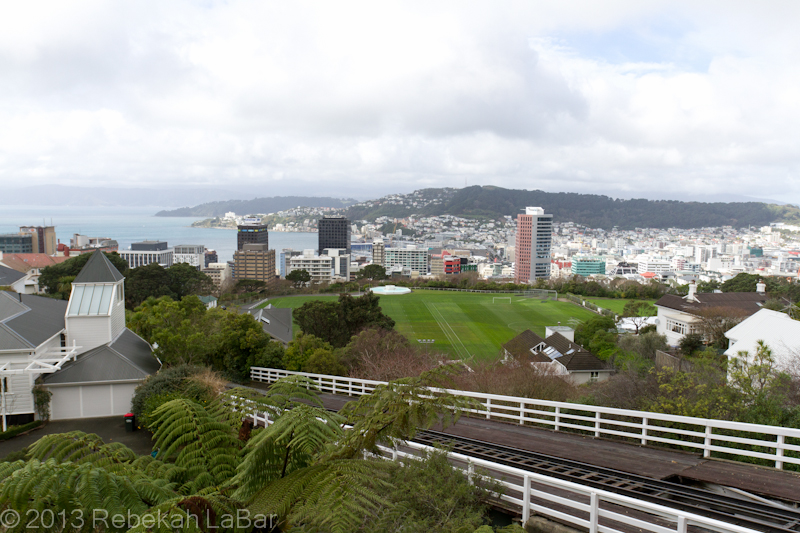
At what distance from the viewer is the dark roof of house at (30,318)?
47.4 feet

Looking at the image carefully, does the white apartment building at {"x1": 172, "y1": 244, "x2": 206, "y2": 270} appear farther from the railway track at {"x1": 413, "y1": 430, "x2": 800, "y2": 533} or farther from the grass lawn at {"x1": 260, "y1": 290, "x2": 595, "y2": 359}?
the railway track at {"x1": 413, "y1": 430, "x2": 800, "y2": 533}

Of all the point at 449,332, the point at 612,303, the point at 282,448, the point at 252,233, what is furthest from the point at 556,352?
the point at 252,233

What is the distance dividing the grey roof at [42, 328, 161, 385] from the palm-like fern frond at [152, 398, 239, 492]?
12.5m

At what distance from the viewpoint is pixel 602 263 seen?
570ft

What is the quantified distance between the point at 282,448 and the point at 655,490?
14.8 feet

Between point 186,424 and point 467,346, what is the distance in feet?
119

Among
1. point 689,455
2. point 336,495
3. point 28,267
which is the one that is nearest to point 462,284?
point 28,267

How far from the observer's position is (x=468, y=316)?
176ft

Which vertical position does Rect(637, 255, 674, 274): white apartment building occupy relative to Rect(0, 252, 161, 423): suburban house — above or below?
below

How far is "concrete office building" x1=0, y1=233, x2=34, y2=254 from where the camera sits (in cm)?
11239

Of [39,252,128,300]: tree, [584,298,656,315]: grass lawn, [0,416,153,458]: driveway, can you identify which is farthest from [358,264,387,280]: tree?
[0,416,153,458]: driveway

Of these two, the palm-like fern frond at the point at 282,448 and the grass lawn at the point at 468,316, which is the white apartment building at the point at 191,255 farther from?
the palm-like fern frond at the point at 282,448

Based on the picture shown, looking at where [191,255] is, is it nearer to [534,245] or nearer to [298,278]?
[298,278]

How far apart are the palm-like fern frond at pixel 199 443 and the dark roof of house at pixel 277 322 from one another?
2658cm
